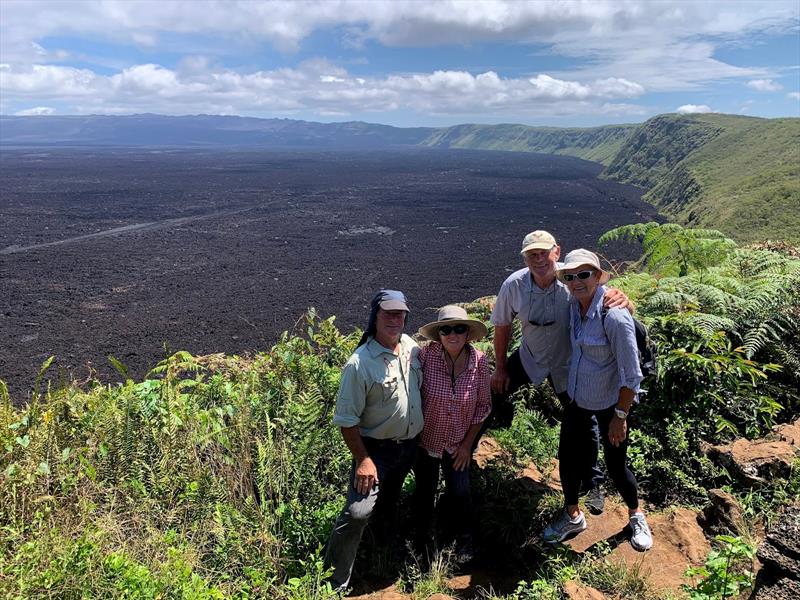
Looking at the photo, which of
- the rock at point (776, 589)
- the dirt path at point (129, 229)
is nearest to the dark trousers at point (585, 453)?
the rock at point (776, 589)

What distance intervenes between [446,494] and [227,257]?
77.8 ft

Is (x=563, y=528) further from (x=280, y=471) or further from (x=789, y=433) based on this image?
(x=789, y=433)

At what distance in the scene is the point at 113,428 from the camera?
346cm

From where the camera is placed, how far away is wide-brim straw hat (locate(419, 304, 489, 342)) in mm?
3016

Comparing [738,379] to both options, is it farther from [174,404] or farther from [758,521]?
[174,404]

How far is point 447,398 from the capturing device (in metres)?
3.11

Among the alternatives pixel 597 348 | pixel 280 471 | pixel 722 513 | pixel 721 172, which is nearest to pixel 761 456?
pixel 722 513

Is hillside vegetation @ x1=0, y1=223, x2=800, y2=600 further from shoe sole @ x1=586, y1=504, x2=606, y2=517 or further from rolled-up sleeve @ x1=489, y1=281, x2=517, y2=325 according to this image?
rolled-up sleeve @ x1=489, y1=281, x2=517, y2=325

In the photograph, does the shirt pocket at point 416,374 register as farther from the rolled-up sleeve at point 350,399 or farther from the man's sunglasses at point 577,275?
the man's sunglasses at point 577,275

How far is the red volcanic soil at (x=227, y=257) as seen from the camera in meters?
15.6

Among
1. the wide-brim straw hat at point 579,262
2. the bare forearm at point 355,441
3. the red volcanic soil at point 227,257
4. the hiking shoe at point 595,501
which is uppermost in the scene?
the wide-brim straw hat at point 579,262

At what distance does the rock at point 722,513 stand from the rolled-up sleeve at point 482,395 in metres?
1.36

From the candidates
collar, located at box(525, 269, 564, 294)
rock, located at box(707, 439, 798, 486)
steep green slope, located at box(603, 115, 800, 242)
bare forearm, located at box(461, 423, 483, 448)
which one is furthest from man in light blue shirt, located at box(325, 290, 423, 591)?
steep green slope, located at box(603, 115, 800, 242)

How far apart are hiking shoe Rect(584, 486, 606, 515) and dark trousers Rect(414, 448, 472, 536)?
2.54 feet
